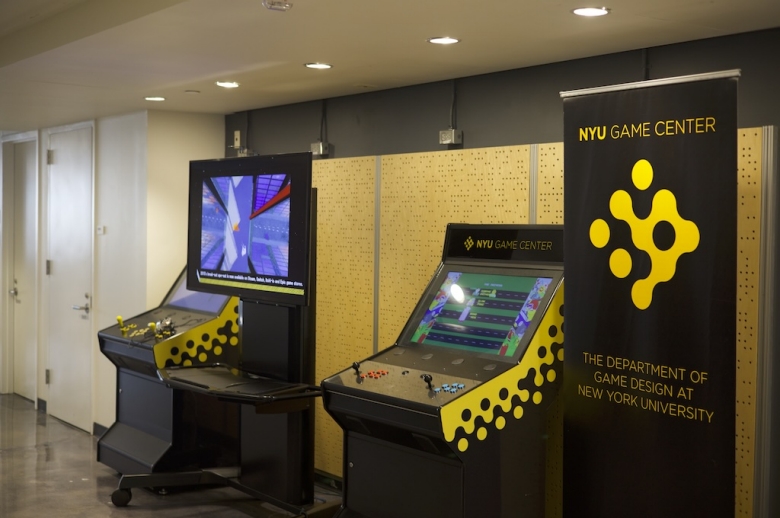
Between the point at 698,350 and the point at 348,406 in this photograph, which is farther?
the point at 348,406

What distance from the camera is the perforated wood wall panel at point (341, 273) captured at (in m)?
4.80

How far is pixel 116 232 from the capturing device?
6.53 meters

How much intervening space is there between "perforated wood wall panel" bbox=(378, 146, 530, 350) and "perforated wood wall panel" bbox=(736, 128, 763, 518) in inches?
40.4

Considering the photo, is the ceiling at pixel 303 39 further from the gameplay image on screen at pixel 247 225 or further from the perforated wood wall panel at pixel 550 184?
the gameplay image on screen at pixel 247 225

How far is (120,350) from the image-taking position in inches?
215

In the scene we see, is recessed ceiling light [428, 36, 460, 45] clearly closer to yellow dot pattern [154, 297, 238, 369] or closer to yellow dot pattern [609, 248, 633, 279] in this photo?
yellow dot pattern [609, 248, 633, 279]

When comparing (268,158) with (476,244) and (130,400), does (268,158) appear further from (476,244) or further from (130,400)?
(130,400)

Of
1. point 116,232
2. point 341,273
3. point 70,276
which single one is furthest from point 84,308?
point 341,273

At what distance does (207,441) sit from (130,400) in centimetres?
69

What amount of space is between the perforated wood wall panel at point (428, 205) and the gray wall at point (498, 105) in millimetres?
373

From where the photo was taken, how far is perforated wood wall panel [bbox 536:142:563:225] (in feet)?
12.1

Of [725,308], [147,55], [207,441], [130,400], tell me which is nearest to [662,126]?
[725,308]

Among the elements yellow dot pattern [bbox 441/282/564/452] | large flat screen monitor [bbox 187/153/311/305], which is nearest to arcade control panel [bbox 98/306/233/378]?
large flat screen monitor [bbox 187/153/311/305]

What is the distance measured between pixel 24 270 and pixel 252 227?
4730 mm
